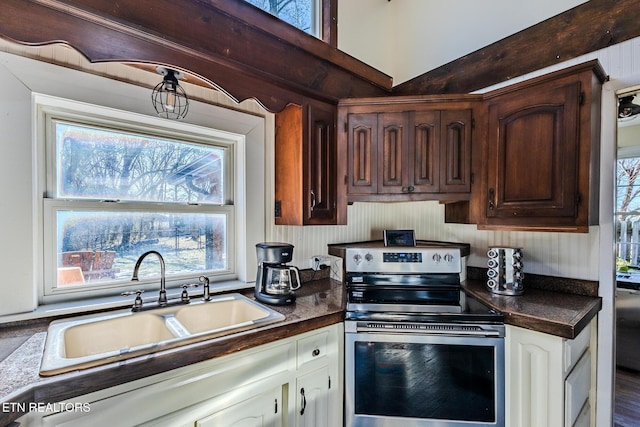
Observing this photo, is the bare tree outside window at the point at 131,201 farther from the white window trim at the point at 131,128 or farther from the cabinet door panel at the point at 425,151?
the cabinet door panel at the point at 425,151

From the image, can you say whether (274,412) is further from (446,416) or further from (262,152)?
(262,152)

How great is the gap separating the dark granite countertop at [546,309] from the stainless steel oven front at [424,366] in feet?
0.26

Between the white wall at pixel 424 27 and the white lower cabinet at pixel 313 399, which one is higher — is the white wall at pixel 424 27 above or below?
above

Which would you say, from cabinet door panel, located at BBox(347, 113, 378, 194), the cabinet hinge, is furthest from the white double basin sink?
cabinet door panel, located at BBox(347, 113, 378, 194)

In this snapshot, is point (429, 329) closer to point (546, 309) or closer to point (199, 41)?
point (546, 309)

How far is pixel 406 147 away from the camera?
6.35 ft

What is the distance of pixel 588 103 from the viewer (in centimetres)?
143

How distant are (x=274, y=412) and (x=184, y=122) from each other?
5.02 ft

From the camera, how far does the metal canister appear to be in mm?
1713

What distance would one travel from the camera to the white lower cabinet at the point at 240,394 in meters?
0.91

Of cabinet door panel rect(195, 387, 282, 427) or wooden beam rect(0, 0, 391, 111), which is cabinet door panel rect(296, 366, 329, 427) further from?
wooden beam rect(0, 0, 391, 111)

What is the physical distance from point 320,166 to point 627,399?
286 cm

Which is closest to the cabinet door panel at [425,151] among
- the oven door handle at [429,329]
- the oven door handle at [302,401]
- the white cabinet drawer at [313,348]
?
the oven door handle at [429,329]

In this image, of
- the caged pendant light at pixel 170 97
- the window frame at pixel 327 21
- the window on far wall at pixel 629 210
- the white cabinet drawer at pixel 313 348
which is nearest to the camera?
the white cabinet drawer at pixel 313 348
